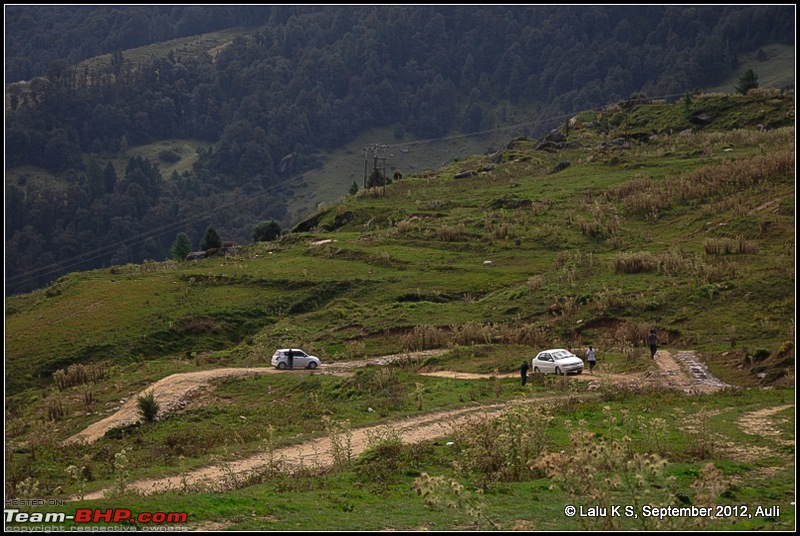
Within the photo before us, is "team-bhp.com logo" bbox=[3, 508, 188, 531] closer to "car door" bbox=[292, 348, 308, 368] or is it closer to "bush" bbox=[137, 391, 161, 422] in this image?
"bush" bbox=[137, 391, 161, 422]

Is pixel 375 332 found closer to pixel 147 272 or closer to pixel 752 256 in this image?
pixel 752 256

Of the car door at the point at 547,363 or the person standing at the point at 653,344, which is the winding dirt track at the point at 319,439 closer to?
the person standing at the point at 653,344

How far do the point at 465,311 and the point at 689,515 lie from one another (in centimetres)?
3889

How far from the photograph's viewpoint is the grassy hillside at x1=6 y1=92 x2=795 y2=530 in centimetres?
2716

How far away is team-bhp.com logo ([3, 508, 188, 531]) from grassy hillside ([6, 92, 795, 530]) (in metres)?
0.81

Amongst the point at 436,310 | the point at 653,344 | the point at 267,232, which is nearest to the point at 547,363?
the point at 653,344

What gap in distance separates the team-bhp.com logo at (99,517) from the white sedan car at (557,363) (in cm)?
2438

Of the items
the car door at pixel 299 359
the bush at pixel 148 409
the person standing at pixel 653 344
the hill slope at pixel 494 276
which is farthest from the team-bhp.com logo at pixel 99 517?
the car door at pixel 299 359

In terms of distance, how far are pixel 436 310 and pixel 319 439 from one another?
27.3 meters

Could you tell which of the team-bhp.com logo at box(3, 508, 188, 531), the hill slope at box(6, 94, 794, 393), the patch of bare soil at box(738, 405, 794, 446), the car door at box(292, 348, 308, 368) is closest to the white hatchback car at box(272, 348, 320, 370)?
the car door at box(292, 348, 308, 368)

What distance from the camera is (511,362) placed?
131 feet

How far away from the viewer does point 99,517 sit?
13844mm

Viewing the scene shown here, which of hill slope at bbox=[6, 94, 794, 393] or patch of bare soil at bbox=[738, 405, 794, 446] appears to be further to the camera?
hill slope at bbox=[6, 94, 794, 393]

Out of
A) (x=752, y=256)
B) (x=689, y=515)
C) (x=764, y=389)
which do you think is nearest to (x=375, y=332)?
(x=752, y=256)
